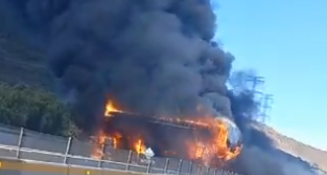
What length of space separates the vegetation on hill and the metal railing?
87.6 ft

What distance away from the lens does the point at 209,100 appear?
214 ft

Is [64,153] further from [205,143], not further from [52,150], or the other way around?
[205,143]

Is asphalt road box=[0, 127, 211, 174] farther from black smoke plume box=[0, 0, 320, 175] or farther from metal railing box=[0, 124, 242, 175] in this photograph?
black smoke plume box=[0, 0, 320, 175]

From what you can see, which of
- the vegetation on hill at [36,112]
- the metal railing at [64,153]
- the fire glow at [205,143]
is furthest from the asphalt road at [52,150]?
the fire glow at [205,143]

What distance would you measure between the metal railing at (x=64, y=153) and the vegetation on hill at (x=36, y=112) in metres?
26.7

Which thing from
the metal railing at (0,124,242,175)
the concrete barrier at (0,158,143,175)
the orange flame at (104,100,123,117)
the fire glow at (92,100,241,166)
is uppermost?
the orange flame at (104,100,123,117)

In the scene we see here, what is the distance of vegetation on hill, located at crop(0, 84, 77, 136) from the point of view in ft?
194

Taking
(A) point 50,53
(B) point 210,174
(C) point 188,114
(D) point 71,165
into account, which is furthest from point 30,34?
(D) point 71,165

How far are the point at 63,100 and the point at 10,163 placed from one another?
58.0 meters

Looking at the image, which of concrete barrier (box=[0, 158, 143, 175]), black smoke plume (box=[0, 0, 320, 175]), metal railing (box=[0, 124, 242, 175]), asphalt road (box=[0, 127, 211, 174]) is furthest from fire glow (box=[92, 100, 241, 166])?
concrete barrier (box=[0, 158, 143, 175])

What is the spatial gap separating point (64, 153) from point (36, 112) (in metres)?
43.9

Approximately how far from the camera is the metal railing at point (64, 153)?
58.6 feet

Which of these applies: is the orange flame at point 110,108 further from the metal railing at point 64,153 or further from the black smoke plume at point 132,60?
the metal railing at point 64,153

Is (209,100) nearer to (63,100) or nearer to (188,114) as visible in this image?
(188,114)
